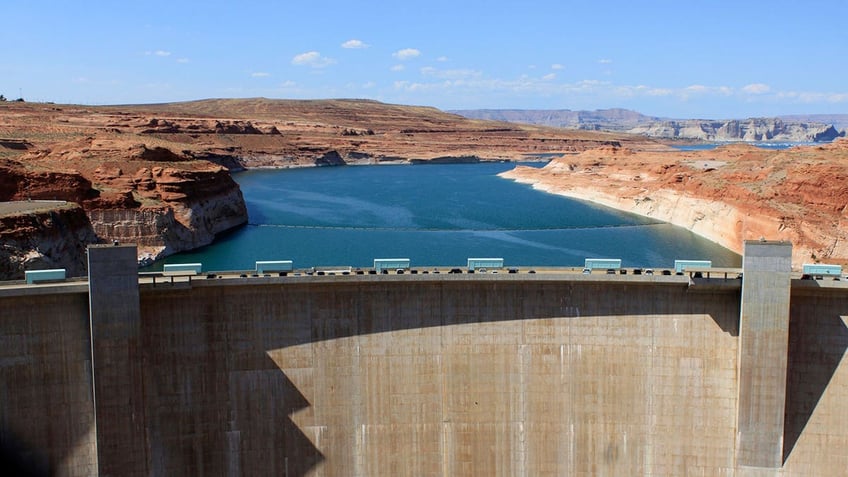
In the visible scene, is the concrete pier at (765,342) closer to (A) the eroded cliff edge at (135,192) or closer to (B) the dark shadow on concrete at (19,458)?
(B) the dark shadow on concrete at (19,458)

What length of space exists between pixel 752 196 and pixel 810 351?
47789 millimetres

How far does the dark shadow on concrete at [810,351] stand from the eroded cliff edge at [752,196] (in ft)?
109

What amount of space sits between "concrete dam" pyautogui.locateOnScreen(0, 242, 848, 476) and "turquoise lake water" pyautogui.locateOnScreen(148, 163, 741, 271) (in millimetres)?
33790

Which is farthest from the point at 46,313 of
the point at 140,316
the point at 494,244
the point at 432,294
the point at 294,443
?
the point at 494,244

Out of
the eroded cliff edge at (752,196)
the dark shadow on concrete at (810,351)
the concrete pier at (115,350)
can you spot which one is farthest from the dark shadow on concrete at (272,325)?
the eroded cliff edge at (752,196)

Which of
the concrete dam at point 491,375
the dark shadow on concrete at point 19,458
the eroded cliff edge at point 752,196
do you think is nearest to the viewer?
the dark shadow on concrete at point 19,458

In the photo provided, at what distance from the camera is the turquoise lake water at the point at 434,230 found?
66125mm

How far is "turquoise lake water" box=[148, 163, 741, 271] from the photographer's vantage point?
217 feet

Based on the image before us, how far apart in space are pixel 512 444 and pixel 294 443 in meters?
7.41

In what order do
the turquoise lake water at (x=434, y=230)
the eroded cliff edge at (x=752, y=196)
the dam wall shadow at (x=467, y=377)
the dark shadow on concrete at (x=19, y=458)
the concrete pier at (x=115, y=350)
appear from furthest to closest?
1. the turquoise lake water at (x=434, y=230)
2. the eroded cliff edge at (x=752, y=196)
3. the dam wall shadow at (x=467, y=377)
4. the concrete pier at (x=115, y=350)
5. the dark shadow on concrete at (x=19, y=458)

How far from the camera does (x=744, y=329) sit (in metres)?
25.3

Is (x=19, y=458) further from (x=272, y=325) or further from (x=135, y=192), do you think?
(x=135, y=192)

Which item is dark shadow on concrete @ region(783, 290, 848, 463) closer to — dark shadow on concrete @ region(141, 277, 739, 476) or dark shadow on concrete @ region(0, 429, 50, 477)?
dark shadow on concrete @ region(141, 277, 739, 476)

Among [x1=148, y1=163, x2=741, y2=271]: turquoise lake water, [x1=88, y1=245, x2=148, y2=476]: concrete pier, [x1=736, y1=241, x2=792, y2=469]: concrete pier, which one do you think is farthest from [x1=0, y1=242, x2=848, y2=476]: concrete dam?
[x1=148, y1=163, x2=741, y2=271]: turquoise lake water
